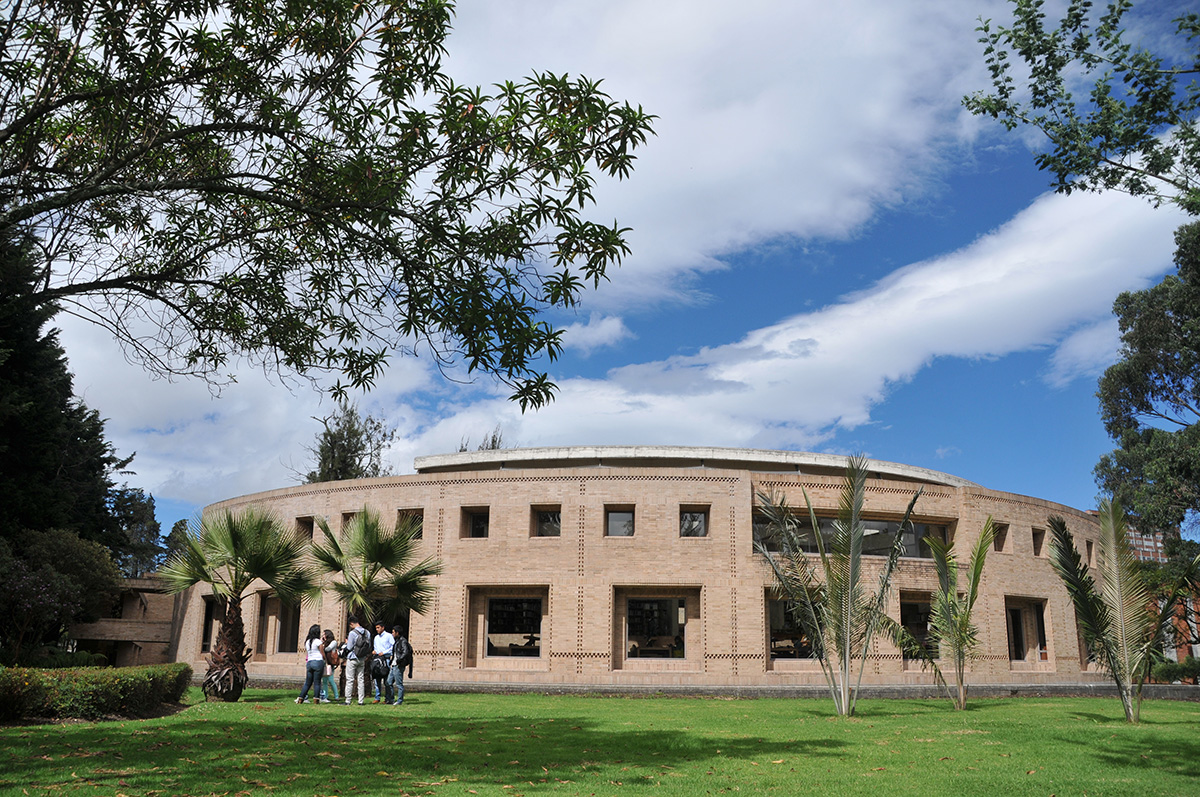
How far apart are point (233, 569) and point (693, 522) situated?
16049mm

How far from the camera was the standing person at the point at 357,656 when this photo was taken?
18.7m

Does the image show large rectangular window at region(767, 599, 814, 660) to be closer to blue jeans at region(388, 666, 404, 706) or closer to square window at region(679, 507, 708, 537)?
square window at region(679, 507, 708, 537)

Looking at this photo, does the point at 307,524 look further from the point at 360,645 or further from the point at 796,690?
the point at 796,690

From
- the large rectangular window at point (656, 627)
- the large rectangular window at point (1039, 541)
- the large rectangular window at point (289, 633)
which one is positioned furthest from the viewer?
the large rectangular window at point (1039, 541)

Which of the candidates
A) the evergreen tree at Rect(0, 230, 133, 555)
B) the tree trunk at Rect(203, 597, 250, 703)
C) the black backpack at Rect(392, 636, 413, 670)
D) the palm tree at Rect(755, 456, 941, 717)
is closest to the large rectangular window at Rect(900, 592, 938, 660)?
the palm tree at Rect(755, 456, 941, 717)

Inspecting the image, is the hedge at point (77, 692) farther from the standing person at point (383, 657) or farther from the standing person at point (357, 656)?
the standing person at point (383, 657)

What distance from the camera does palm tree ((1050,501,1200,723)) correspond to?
14.9 m

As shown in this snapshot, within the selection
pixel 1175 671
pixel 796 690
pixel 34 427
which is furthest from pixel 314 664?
pixel 1175 671

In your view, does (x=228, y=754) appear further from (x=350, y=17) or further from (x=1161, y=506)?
(x=1161, y=506)

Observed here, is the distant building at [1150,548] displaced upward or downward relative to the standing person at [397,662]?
upward

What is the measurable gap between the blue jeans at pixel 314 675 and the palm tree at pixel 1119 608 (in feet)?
48.3

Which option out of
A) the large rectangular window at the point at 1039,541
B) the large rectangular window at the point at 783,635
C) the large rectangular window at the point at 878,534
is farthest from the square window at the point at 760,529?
the large rectangular window at the point at 1039,541

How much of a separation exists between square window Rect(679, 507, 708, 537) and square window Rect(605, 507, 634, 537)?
178 centimetres

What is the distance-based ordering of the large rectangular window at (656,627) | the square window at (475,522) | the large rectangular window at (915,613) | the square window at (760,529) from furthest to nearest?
the large rectangular window at (915,613)
the square window at (475,522)
the square window at (760,529)
the large rectangular window at (656,627)
